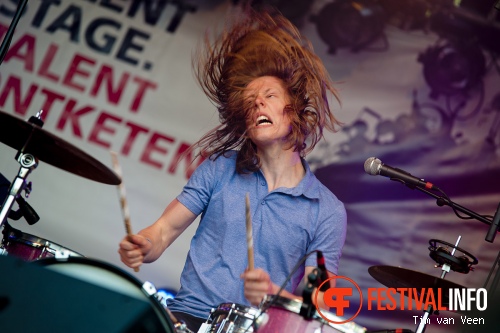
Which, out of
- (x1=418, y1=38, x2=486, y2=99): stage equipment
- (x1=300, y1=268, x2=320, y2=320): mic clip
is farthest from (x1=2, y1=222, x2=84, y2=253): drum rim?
(x1=418, y1=38, x2=486, y2=99): stage equipment

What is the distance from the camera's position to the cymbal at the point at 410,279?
9.45 feet

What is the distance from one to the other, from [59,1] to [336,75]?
1903 millimetres

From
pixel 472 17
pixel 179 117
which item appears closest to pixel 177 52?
pixel 179 117

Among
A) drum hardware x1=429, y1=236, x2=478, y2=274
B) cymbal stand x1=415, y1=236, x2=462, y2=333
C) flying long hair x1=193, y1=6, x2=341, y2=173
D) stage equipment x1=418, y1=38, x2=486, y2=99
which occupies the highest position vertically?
stage equipment x1=418, y1=38, x2=486, y2=99

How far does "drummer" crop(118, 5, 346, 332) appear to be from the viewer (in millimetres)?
3021

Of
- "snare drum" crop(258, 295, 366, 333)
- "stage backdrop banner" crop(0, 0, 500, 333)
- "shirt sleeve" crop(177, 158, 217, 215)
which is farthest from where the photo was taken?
"stage backdrop banner" crop(0, 0, 500, 333)

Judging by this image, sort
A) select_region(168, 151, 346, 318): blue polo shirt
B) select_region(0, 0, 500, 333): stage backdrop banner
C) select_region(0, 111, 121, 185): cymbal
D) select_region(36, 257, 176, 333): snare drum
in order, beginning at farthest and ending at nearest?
select_region(0, 0, 500, 333): stage backdrop banner → select_region(168, 151, 346, 318): blue polo shirt → select_region(0, 111, 121, 185): cymbal → select_region(36, 257, 176, 333): snare drum

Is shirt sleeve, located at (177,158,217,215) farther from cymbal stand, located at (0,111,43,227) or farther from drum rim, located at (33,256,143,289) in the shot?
drum rim, located at (33,256,143,289)

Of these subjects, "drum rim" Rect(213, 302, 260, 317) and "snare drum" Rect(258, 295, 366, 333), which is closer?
"snare drum" Rect(258, 295, 366, 333)

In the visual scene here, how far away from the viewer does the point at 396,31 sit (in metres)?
4.38

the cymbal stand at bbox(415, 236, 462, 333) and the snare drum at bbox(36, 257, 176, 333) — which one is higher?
the cymbal stand at bbox(415, 236, 462, 333)

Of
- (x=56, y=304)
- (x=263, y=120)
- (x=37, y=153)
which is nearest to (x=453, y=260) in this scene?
(x=263, y=120)

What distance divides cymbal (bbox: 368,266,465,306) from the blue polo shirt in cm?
21

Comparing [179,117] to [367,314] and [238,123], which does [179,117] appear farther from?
[367,314]
